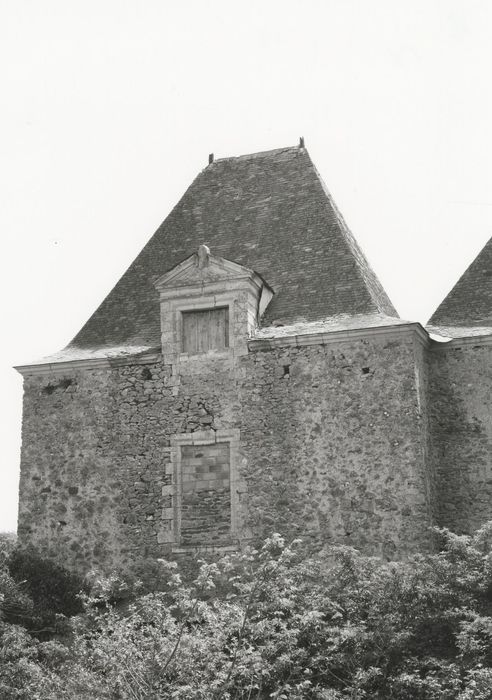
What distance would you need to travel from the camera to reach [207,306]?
18.4 meters

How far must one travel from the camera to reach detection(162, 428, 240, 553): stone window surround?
1750 centimetres

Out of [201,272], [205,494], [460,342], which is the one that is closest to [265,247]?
[201,272]

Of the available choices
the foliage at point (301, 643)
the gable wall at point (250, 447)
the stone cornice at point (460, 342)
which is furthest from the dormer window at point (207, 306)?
the foliage at point (301, 643)

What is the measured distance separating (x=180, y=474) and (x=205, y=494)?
56 centimetres

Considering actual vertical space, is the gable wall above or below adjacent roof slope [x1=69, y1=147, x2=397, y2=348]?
below

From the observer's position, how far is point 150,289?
20.3 m

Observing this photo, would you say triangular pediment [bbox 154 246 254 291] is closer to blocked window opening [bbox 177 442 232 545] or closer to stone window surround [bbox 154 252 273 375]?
stone window surround [bbox 154 252 273 375]

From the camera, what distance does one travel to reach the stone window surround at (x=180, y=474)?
57.4ft

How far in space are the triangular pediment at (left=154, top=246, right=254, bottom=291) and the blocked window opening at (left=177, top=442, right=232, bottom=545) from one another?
276 centimetres

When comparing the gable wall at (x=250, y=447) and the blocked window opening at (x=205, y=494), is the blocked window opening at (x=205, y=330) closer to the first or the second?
the gable wall at (x=250, y=447)

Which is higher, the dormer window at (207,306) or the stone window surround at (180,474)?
the dormer window at (207,306)

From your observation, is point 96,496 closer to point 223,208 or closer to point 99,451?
point 99,451

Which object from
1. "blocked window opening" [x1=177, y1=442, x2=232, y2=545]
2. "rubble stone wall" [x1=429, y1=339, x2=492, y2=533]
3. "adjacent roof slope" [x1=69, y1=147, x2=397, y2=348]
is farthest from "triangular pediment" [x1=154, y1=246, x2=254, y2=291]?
"rubble stone wall" [x1=429, y1=339, x2=492, y2=533]

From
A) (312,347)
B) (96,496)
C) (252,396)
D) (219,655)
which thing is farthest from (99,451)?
(219,655)
